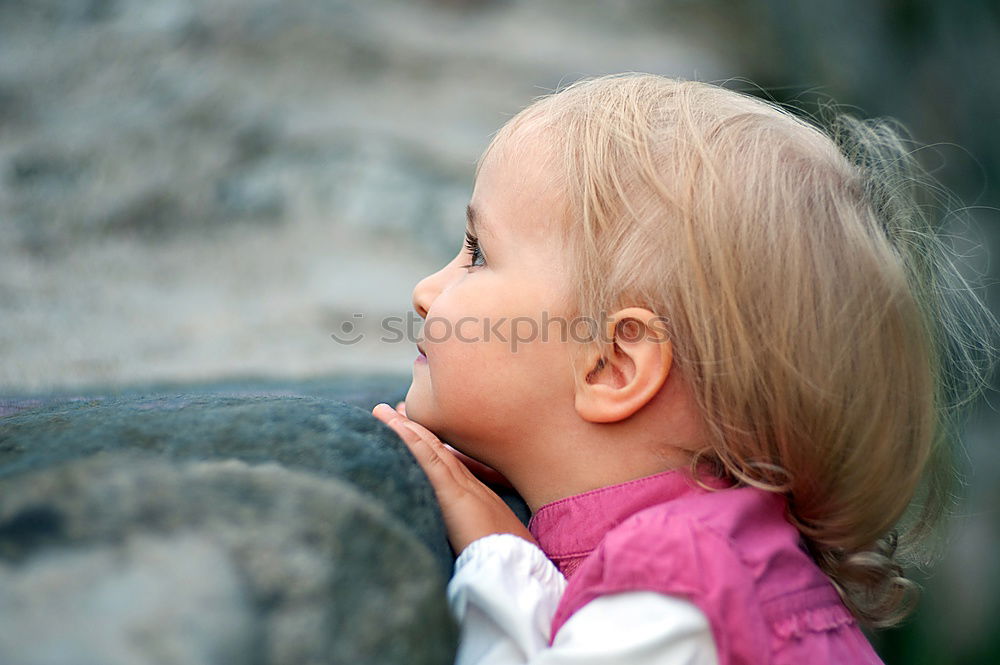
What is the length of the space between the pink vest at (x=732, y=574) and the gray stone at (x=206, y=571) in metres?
0.24

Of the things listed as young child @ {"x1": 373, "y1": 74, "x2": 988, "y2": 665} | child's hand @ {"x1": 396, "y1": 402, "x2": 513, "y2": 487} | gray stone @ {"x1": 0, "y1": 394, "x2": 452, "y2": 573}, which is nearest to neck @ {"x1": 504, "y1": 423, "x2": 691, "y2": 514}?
young child @ {"x1": 373, "y1": 74, "x2": 988, "y2": 665}

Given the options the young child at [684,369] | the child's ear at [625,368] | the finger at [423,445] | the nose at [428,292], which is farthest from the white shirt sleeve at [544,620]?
the nose at [428,292]

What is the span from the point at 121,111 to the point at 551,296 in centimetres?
194

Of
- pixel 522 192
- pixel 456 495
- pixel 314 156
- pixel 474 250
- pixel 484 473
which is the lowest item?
pixel 484 473

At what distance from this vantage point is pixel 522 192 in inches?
56.1

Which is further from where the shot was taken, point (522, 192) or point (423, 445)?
point (522, 192)

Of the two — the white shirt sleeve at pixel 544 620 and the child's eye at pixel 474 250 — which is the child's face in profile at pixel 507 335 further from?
the white shirt sleeve at pixel 544 620

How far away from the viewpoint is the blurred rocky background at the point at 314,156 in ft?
7.66

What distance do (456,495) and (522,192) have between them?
1.60 ft

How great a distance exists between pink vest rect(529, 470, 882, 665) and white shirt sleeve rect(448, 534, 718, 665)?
0.06 ft

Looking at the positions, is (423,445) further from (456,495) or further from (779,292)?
(779,292)

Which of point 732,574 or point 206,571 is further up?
point 206,571

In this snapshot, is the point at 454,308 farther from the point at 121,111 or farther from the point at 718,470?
the point at 121,111

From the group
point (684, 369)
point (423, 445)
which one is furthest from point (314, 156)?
point (684, 369)
